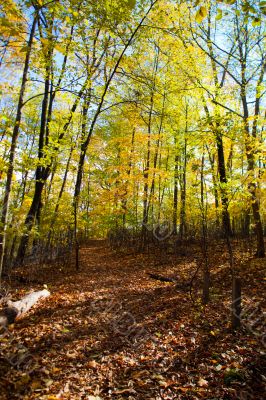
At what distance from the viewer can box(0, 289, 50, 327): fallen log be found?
16.3 ft

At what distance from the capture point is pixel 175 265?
11.1m

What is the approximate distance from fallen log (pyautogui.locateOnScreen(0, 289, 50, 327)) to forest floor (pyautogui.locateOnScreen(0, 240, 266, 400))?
6.5 inches

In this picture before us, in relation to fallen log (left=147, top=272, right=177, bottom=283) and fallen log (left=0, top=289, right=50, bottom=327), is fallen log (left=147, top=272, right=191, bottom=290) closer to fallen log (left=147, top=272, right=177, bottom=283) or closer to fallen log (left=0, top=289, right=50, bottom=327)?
fallen log (left=147, top=272, right=177, bottom=283)

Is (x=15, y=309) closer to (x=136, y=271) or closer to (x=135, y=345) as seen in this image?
(x=135, y=345)

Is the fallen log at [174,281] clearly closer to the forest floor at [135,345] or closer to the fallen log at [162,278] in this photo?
the fallen log at [162,278]

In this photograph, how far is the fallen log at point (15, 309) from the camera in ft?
16.3

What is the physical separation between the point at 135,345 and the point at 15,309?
266 cm

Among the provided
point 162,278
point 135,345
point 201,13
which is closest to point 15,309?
point 135,345

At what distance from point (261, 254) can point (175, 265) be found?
351 centimetres

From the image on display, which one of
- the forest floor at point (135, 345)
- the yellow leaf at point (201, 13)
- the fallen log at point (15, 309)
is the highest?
the yellow leaf at point (201, 13)

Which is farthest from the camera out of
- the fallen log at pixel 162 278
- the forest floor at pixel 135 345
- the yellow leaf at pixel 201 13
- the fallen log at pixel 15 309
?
the fallen log at pixel 162 278

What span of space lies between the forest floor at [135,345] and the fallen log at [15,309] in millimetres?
166

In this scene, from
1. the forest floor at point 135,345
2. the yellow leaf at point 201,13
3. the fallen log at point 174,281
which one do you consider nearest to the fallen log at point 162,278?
the fallen log at point 174,281

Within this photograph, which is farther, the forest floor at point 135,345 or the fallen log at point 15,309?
the fallen log at point 15,309
